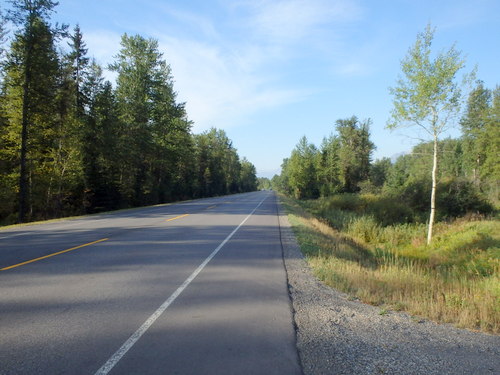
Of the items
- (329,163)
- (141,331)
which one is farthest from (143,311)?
(329,163)

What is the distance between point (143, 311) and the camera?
15.7 ft

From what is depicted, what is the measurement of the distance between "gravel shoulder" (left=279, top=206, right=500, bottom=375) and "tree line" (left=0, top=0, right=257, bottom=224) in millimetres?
24760

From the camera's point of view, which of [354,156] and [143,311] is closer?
[143,311]

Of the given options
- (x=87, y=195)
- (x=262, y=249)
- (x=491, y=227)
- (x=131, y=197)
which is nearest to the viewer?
(x=262, y=249)

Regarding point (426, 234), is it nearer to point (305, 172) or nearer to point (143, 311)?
point (143, 311)

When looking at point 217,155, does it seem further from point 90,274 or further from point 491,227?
point 90,274

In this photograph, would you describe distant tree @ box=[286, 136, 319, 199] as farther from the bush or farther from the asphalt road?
the asphalt road

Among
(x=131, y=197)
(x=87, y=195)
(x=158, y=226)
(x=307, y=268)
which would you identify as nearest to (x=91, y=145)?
(x=87, y=195)

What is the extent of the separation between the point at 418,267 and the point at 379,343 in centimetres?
658

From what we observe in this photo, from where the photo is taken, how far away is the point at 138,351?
360 centimetres

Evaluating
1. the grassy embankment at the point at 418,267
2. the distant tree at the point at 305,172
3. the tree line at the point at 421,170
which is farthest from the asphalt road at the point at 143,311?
the distant tree at the point at 305,172

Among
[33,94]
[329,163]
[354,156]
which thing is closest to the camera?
[33,94]

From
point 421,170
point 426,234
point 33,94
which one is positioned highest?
point 33,94

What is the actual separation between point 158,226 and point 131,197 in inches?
953
